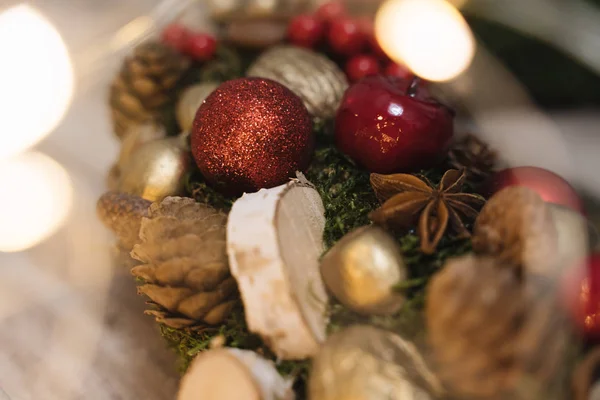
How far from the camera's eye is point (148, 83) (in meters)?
1.05

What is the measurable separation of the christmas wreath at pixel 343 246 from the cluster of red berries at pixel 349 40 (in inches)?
3.9

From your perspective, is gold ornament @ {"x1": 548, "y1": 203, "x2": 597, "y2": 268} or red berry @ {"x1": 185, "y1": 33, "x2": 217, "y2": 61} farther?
red berry @ {"x1": 185, "y1": 33, "x2": 217, "y2": 61}

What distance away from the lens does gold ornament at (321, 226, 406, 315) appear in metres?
0.59

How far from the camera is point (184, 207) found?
721 millimetres

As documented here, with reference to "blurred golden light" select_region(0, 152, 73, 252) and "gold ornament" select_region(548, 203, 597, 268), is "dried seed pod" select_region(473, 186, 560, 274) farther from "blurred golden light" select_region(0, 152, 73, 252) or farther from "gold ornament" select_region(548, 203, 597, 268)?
"blurred golden light" select_region(0, 152, 73, 252)

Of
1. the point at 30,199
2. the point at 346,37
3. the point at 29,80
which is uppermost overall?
the point at 346,37

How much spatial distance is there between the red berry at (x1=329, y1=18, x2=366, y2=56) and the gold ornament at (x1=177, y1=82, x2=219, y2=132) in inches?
11.1

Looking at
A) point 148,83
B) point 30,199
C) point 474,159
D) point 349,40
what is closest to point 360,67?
point 349,40

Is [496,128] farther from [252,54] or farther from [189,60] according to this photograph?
[189,60]

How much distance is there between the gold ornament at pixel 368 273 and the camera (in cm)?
59

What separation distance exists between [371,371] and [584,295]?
23cm

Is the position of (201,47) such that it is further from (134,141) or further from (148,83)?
(134,141)

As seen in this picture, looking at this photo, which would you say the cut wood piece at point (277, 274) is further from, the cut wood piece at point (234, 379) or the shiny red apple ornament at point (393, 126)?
the shiny red apple ornament at point (393, 126)

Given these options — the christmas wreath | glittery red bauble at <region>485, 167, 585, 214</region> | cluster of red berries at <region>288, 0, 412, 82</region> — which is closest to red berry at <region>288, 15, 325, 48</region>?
cluster of red berries at <region>288, 0, 412, 82</region>
